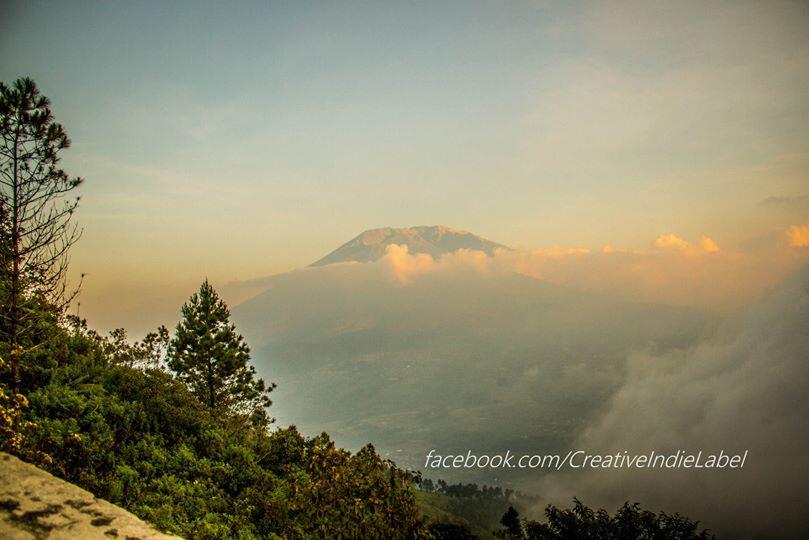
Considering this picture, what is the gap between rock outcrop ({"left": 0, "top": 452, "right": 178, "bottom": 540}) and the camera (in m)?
5.97

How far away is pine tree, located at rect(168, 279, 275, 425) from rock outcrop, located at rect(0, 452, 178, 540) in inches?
895

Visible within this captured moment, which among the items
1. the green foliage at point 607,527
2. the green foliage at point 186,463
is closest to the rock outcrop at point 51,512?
the green foliage at point 186,463

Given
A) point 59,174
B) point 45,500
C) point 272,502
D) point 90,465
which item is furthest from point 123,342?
point 45,500

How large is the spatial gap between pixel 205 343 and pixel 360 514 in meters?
22.1

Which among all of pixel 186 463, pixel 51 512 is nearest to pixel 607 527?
pixel 186 463

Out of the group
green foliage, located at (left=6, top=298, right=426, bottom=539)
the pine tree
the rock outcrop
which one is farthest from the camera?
the pine tree

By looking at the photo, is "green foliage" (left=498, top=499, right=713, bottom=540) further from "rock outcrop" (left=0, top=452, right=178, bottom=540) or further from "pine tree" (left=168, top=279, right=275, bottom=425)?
"rock outcrop" (left=0, top=452, right=178, bottom=540)

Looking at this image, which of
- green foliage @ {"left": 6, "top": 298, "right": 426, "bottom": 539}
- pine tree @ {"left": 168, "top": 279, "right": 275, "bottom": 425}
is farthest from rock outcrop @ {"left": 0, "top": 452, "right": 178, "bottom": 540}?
pine tree @ {"left": 168, "top": 279, "right": 275, "bottom": 425}

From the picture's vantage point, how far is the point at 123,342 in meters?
29.3

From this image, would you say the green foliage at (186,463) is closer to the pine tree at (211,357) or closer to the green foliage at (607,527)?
the pine tree at (211,357)

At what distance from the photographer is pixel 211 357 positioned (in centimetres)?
2958

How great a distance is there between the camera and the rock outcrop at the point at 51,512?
5.97 meters

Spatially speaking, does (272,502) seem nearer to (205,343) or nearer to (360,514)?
(360,514)

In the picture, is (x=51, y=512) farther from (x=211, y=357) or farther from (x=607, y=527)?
(x=607, y=527)
